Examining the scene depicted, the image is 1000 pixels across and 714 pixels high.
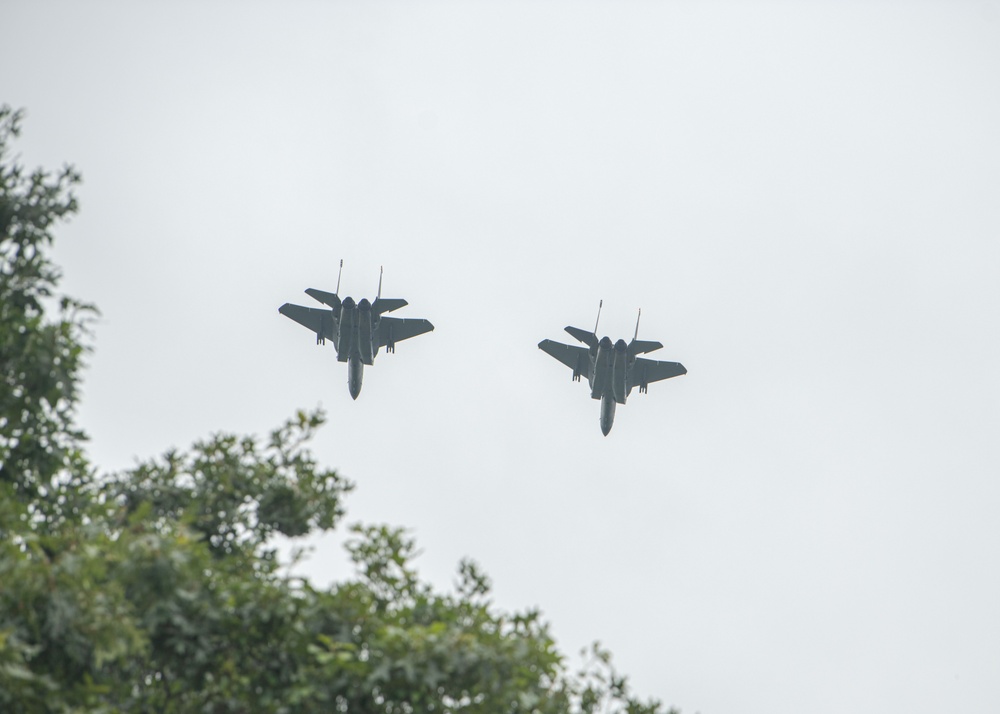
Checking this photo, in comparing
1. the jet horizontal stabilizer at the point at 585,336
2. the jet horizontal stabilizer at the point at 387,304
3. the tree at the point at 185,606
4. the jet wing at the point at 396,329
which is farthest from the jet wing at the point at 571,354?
the tree at the point at 185,606

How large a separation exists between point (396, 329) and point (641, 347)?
31.8 ft

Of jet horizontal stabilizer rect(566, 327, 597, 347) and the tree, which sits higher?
jet horizontal stabilizer rect(566, 327, 597, 347)

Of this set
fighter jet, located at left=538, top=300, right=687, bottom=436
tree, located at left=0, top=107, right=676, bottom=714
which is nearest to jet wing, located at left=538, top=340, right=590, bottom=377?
fighter jet, located at left=538, top=300, right=687, bottom=436

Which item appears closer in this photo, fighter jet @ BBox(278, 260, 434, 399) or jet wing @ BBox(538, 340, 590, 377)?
fighter jet @ BBox(278, 260, 434, 399)

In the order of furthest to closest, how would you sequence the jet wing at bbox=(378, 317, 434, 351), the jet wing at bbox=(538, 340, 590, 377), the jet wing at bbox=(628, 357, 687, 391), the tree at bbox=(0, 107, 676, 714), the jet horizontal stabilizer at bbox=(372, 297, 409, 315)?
the jet wing at bbox=(538, 340, 590, 377) → the jet wing at bbox=(628, 357, 687, 391) → the jet wing at bbox=(378, 317, 434, 351) → the jet horizontal stabilizer at bbox=(372, 297, 409, 315) → the tree at bbox=(0, 107, 676, 714)

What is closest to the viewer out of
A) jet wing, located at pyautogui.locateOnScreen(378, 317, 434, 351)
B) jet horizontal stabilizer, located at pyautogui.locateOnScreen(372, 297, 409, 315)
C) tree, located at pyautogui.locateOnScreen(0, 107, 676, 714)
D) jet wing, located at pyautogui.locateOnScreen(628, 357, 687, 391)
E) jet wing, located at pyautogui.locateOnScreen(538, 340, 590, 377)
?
tree, located at pyautogui.locateOnScreen(0, 107, 676, 714)

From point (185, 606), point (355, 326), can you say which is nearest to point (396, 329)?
point (355, 326)

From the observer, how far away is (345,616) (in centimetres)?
1058

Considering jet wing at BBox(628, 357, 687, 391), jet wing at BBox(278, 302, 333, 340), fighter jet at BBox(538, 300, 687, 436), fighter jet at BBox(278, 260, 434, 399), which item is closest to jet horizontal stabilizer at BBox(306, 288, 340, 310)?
fighter jet at BBox(278, 260, 434, 399)

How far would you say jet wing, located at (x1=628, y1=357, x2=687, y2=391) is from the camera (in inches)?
1758

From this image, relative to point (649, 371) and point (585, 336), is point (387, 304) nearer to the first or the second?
point (585, 336)

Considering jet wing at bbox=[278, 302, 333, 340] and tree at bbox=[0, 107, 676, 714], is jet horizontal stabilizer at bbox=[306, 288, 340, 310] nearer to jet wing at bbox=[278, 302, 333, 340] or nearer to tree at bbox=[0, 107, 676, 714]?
jet wing at bbox=[278, 302, 333, 340]

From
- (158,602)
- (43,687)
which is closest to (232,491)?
(158,602)

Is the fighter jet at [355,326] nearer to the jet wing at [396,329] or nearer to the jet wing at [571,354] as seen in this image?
the jet wing at [396,329]
